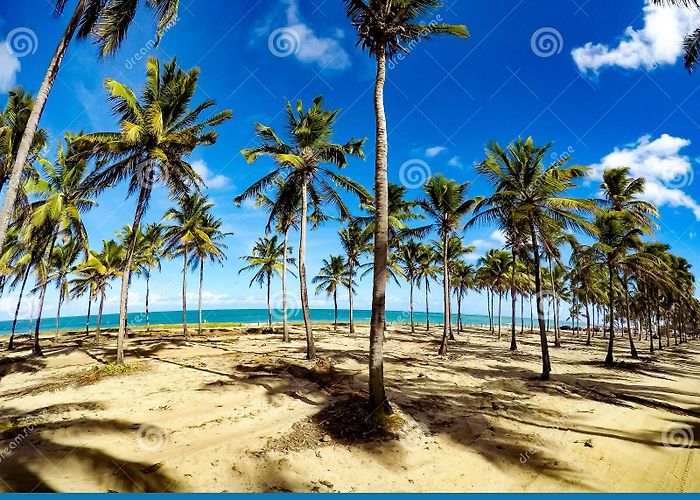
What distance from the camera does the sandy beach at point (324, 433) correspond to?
556 centimetres

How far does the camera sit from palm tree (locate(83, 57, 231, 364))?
13461 millimetres

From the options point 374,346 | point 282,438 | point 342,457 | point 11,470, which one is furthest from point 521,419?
point 11,470

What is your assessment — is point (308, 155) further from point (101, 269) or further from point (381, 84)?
point (101, 269)

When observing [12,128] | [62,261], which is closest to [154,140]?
[12,128]

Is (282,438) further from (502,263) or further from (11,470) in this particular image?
(502,263)

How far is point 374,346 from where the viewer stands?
783 centimetres

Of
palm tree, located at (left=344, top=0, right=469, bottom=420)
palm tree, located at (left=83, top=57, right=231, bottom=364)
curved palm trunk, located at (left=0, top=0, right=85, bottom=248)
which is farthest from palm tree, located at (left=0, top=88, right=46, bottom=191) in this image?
palm tree, located at (left=344, top=0, right=469, bottom=420)

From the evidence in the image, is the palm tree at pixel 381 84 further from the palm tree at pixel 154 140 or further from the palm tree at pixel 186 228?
the palm tree at pixel 186 228

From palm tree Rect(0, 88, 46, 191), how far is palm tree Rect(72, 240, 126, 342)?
14.9 meters

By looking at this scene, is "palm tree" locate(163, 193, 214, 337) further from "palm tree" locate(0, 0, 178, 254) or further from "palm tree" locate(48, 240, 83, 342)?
"palm tree" locate(0, 0, 178, 254)

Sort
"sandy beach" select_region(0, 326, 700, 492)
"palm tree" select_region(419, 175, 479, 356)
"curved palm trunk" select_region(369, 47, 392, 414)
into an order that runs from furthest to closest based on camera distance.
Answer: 1. "palm tree" select_region(419, 175, 479, 356)
2. "curved palm trunk" select_region(369, 47, 392, 414)
3. "sandy beach" select_region(0, 326, 700, 492)

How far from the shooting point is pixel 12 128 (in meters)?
12.8

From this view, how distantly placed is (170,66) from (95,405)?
13838 mm

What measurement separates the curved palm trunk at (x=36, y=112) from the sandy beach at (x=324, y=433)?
4.57 m
